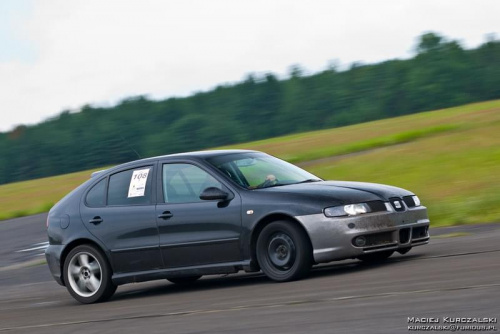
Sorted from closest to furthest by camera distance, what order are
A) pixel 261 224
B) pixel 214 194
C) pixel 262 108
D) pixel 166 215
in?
pixel 261 224
pixel 214 194
pixel 166 215
pixel 262 108

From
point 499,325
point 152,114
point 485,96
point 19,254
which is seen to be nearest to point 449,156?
point 19,254

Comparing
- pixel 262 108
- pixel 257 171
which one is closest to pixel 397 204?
pixel 257 171

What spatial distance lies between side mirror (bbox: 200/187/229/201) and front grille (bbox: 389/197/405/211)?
5.61 ft

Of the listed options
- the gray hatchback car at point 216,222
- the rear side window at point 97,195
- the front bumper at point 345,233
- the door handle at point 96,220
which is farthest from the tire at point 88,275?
the front bumper at point 345,233

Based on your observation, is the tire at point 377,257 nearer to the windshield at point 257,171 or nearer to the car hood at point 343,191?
the car hood at point 343,191

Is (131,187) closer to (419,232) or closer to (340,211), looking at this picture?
(340,211)

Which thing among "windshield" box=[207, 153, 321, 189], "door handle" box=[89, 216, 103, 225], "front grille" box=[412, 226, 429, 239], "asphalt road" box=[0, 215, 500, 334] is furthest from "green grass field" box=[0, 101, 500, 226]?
"door handle" box=[89, 216, 103, 225]

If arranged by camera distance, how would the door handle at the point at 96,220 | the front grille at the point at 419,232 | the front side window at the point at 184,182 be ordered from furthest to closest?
the door handle at the point at 96,220 → the front side window at the point at 184,182 → the front grille at the point at 419,232

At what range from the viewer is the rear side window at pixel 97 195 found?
36.7ft

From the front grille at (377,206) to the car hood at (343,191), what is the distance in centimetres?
4

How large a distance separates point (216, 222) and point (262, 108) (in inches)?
4402

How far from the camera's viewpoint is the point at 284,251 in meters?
9.65

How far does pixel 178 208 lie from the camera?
34.0 feet

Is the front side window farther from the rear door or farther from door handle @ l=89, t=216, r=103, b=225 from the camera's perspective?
door handle @ l=89, t=216, r=103, b=225
